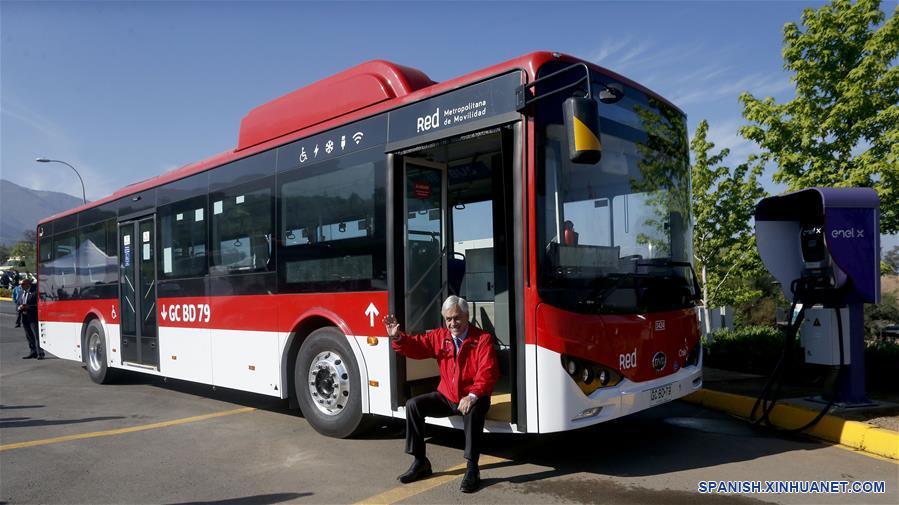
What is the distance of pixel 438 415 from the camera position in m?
5.20

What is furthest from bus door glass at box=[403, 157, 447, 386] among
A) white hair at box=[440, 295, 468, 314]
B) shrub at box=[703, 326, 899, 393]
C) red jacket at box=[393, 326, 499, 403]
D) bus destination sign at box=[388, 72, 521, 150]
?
shrub at box=[703, 326, 899, 393]

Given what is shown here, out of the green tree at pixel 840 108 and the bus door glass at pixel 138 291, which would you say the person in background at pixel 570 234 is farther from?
the green tree at pixel 840 108

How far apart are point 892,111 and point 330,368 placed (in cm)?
1126

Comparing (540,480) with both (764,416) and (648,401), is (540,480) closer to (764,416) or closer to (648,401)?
(648,401)

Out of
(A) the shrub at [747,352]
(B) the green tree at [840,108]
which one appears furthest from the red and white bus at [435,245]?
(B) the green tree at [840,108]

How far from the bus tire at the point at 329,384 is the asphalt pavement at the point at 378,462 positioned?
193 mm

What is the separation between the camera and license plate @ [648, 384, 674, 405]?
539 cm

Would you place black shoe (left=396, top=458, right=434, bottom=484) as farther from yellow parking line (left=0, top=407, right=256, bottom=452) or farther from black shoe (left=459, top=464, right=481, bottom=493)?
yellow parking line (left=0, top=407, right=256, bottom=452)

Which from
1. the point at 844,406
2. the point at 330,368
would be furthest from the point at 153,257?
the point at 844,406

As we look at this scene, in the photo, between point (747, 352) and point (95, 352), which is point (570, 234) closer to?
point (747, 352)

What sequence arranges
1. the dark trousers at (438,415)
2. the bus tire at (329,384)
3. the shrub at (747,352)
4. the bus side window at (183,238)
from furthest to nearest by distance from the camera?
the shrub at (747,352)
the bus side window at (183,238)
the bus tire at (329,384)
the dark trousers at (438,415)

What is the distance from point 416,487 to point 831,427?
3.97 metres

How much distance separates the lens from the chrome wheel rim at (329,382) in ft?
21.0

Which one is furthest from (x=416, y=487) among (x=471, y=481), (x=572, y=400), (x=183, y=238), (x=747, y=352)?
(x=747, y=352)
